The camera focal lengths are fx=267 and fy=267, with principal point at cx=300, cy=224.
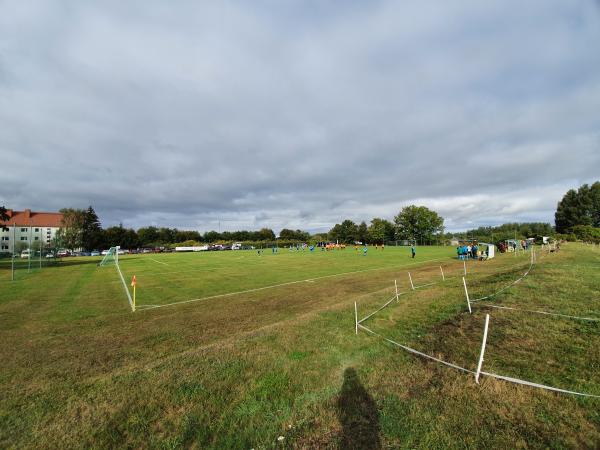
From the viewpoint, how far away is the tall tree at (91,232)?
304 ft

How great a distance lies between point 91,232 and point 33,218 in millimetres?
42959

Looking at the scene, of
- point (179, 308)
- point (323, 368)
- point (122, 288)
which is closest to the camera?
point (323, 368)

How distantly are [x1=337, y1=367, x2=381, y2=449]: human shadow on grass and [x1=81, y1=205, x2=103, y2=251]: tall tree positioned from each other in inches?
4499

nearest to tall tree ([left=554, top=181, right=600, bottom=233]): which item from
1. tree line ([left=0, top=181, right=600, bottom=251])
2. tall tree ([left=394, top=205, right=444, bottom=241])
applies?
tree line ([left=0, top=181, right=600, bottom=251])

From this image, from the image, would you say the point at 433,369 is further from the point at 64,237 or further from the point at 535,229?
the point at 535,229

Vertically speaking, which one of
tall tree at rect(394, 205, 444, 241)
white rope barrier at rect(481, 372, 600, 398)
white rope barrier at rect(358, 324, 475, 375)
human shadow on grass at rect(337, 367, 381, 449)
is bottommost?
human shadow on grass at rect(337, 367, 381, 449)

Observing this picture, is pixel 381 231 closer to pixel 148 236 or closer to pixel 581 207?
pixel 581 207

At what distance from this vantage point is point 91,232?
3770 inches

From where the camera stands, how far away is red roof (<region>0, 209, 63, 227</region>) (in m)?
110

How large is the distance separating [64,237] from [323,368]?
113 m

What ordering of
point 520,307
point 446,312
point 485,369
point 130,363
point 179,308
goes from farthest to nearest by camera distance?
point 179,308 < point 446,312 < point 520,307 < point 130,363 < point 485,369

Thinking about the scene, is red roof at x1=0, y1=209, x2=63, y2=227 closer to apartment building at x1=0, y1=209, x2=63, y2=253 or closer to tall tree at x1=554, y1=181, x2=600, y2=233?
apartment building at x1=0, y1=209, x2=63, y2=253

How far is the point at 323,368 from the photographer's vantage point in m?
5.66

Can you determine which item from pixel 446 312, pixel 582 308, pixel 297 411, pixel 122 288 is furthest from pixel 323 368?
pixel 122 288
